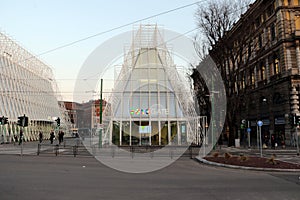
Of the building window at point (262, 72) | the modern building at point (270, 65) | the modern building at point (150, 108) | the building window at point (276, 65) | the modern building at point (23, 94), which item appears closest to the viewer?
the modern building at point (270, 65)

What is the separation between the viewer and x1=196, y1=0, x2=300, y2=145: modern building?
102ft

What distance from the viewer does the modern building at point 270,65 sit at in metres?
31.0

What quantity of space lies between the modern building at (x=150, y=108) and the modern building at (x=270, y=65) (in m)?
6.88

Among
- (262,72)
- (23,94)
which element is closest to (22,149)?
(23,94)

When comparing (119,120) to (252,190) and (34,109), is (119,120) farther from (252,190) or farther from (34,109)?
(34,109)

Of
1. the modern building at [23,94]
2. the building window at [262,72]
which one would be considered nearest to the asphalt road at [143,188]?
the building window at [262,72]

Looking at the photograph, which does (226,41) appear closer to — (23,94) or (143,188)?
(143,188)

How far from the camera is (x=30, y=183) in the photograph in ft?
31.5

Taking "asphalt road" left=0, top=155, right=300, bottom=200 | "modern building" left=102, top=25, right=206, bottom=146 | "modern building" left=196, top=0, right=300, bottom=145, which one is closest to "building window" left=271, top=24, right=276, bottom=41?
"modern building" left=196, top=0, right=300, bottom=145

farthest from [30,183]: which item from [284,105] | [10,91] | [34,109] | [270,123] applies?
[34,109]

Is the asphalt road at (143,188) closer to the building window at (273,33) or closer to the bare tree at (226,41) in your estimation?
the bare tree at (226,41)

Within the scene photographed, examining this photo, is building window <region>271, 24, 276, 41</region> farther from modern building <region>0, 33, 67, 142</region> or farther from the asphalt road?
modern building <region>0, 33, 67, 142</region>

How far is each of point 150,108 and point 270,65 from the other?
2104 centimetres

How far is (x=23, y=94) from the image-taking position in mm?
53094
